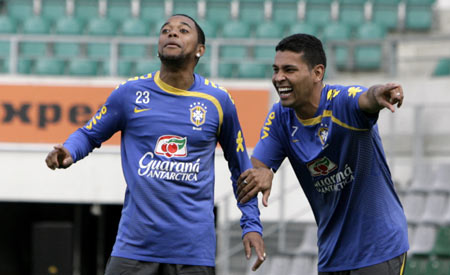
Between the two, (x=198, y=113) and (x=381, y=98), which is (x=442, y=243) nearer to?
(x=198, y=113)

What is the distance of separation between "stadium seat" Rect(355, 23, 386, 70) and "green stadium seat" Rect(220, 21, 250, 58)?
1.85 m

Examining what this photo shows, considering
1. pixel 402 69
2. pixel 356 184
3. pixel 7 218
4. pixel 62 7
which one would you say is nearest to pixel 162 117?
pixel 356 184

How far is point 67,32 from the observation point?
1545cm

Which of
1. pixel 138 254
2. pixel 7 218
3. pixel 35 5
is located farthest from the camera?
pixel 7 218

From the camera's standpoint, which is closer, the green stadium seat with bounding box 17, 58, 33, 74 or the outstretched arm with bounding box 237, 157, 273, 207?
the outstretched arm with bounding box 237, 157, 273, 207

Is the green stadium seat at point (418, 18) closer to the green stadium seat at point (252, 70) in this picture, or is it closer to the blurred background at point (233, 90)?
the blurred background at point (233, 90)

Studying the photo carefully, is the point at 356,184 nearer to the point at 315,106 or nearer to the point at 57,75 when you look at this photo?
the point at 315,106

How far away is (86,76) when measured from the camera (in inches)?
542

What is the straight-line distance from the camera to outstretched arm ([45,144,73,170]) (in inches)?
171

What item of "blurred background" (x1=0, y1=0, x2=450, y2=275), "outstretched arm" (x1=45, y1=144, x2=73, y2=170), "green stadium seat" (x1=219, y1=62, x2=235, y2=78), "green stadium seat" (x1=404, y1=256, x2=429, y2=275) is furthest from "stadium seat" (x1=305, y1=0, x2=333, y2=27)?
"outstretched arm" (x1=45, y1=144, x2=73, y2=170)

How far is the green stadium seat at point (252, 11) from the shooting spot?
1603 centimetres

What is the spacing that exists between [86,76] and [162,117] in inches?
368

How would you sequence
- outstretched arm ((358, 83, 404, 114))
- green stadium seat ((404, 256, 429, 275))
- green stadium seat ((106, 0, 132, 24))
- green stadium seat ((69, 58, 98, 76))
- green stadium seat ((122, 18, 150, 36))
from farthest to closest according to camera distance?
green stadium seat ((106, 0, 132, 24)) < green stadium seat ((122, 18, 150, 36)) < green stadium seat ((69, 58, 98, 76)) < green stadium seat ((404, 256, 429, 275)) < outstretched arm ((358, 83, 404, 114))

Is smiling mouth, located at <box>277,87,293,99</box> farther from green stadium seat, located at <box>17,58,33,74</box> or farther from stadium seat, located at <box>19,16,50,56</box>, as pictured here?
stadium seat, located at <box>19,16,50,56</box>
